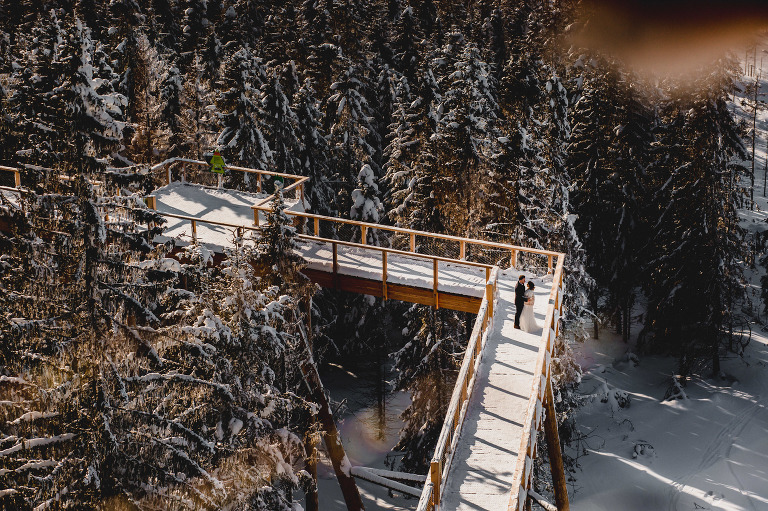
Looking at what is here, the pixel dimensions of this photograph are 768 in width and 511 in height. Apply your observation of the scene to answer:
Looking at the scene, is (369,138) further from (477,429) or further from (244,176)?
Result: (477,429)

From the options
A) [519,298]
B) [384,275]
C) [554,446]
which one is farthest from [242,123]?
[554,446]

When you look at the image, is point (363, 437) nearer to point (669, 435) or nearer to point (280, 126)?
point (669, 435)

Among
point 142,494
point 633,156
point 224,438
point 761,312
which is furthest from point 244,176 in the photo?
point 761,312

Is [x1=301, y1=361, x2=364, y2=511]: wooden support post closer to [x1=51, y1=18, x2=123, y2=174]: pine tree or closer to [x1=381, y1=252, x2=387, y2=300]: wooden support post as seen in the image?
[x1=381, y1=252, x2=387, y2=300]: wooden support post

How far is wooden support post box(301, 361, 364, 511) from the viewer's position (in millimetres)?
21844

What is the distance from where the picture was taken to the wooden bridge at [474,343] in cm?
1276

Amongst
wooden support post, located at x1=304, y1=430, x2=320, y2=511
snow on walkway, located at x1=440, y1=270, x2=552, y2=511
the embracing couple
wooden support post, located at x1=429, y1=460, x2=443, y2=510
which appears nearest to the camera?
wooden support post, located at x1=429, y1=460, x2=443, y2=510

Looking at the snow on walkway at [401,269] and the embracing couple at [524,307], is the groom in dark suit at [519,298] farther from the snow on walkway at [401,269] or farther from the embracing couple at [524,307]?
the snow on walkway at [401,269]

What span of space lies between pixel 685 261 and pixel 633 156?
7.01 m

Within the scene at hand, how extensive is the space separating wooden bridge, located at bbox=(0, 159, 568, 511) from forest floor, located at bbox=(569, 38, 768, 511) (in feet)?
35.8

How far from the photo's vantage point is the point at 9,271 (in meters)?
13.3

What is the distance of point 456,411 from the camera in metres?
13.8

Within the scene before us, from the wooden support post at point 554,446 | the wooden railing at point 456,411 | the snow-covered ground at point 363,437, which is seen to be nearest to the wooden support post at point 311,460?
the wooden railing at point 456,411

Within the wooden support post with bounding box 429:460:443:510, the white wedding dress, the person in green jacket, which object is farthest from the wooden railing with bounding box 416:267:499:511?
the person in green jacket
